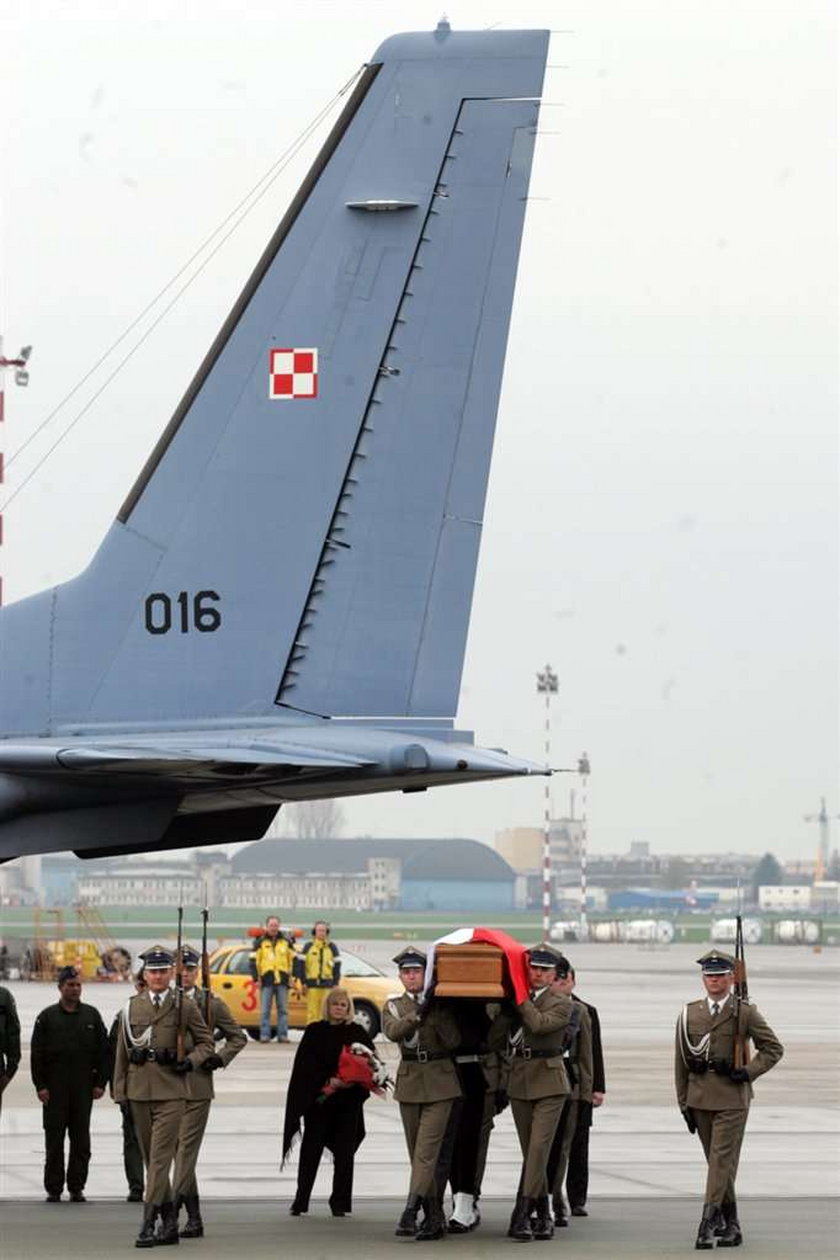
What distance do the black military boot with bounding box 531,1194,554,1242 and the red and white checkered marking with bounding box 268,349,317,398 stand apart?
5356 millimetres

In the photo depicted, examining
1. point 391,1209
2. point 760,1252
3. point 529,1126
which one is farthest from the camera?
point 391,1209

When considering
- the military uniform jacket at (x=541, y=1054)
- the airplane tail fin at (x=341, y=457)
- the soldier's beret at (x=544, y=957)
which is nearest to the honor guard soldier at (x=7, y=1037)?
the airplane tail fin at (x=341, y=457)

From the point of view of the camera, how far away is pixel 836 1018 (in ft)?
122

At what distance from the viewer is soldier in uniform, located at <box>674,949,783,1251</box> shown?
1288 cm

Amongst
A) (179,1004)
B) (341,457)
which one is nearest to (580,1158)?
(179,1004)

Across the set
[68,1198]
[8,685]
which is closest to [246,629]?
[8,685]

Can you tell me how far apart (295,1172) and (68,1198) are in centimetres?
217

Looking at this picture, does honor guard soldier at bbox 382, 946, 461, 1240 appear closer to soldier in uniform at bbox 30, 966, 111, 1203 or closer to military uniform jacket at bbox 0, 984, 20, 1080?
soldier in uniform at bbox 30, 966, 111, 1203

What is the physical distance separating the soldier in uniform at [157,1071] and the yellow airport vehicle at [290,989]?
50.5 ft

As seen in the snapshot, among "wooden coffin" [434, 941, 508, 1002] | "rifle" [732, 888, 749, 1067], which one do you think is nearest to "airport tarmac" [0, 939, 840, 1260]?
"rifle" [732, 888, 749, 1067]

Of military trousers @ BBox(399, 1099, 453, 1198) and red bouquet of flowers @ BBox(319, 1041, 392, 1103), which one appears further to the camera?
red bouquet of flowers @ BBox(319, 1041, 392, 1103)

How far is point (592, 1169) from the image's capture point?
16922mm

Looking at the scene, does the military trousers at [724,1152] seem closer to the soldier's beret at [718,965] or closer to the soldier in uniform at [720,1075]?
the soldier in uniform at [720,1075]

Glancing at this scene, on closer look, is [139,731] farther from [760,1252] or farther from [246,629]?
[760,1252]
